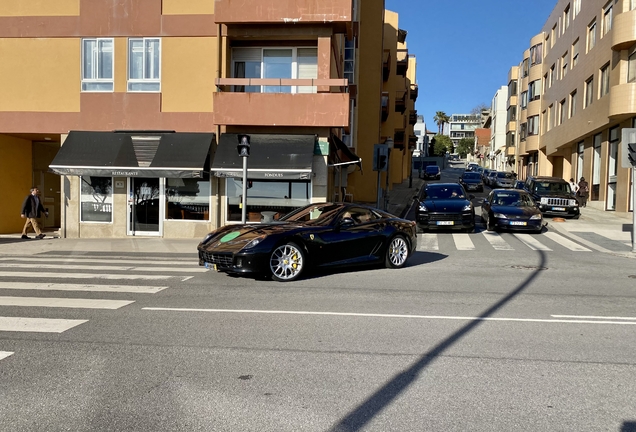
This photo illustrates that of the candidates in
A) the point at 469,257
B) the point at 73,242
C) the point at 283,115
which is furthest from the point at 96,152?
the point at 469,257

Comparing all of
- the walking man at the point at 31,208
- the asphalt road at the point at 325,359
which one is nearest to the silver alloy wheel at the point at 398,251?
the asphalt road at the point at 325,359

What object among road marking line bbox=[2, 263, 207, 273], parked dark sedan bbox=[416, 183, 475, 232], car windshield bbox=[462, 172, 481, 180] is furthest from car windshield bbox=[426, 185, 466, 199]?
car windshield bbox=[462, 172, 481, 180]

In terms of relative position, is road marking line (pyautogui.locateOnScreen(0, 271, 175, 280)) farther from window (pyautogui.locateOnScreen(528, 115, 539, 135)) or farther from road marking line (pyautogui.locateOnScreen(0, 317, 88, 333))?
window (pyautogui.locateOnScreen(528, 115, 539, 135))

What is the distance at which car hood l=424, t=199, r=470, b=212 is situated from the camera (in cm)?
1792

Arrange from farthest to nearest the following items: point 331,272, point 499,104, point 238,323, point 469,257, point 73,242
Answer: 1. point 499,104
2. point 73,242
3. point 469,257
4. point 331,272
5. point 238,323

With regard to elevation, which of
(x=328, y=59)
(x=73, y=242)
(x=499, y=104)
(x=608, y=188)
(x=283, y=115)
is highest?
(x=499, y=104)

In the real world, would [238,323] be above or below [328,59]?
below

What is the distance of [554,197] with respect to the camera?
23.6m

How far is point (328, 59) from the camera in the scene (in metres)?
17.1

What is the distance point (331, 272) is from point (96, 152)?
409 inches

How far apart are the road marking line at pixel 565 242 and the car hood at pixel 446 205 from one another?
295cm

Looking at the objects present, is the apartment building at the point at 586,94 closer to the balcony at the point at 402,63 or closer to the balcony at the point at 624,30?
the balcony at the point at 624,30

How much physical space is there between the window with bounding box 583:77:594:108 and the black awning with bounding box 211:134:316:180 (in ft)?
70.9

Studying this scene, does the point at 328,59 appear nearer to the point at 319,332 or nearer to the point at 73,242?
the point at 73,242
